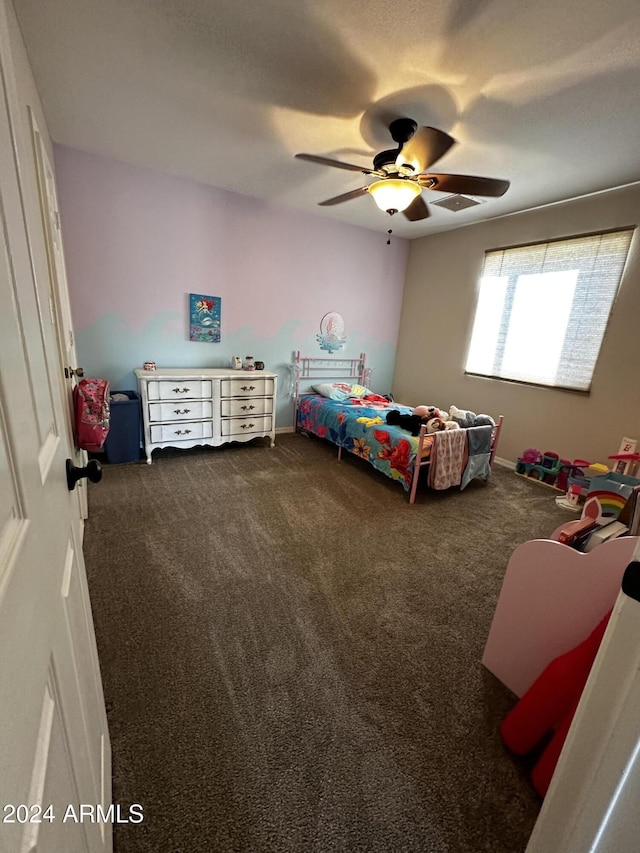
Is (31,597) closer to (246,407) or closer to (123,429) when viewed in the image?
(123,429)

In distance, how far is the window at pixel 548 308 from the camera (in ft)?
10.3

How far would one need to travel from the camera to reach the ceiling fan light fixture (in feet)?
7.18

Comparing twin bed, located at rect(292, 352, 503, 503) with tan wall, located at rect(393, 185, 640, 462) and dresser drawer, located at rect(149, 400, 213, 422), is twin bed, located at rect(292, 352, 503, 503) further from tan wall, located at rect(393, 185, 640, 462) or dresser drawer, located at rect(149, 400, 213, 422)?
dresser drawer, located at rect(149, 400, 213, 422)

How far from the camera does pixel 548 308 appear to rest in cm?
352

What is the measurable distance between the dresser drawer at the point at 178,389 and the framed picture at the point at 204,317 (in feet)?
2.10

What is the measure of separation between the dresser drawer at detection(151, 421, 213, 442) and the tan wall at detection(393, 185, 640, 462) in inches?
114

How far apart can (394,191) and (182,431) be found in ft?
8.92

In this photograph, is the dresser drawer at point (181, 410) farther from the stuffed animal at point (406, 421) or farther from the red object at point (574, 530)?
the red object at point (574, 530)

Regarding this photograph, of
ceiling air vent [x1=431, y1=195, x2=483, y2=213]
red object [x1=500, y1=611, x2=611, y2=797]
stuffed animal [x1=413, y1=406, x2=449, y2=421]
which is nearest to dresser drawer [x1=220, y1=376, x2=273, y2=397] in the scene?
stuffed animal [x1=413, y1=406, x2=449, y2=421]

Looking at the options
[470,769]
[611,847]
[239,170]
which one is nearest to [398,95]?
[239,170]

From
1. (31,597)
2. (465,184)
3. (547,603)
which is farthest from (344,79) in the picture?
(547,603)

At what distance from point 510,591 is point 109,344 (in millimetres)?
3706

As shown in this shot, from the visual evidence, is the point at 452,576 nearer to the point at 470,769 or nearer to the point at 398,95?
the point at 470,769

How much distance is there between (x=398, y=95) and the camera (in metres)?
1.99
